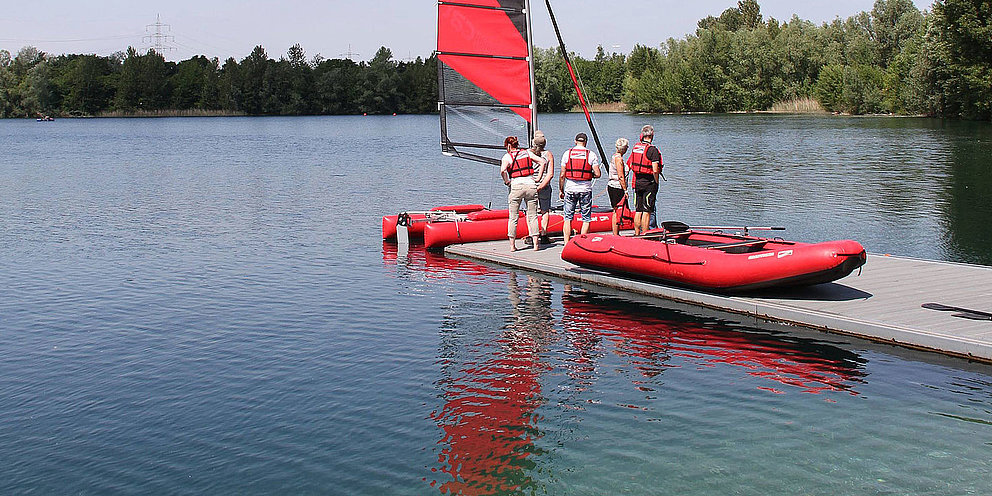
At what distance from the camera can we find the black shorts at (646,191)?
46.3 feet

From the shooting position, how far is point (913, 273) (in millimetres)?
12633

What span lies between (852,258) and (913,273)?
246 centimetres

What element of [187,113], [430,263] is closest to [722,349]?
[430,263]

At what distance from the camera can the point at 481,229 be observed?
1697cm

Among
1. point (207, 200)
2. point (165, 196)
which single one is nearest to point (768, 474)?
point (207, 200)

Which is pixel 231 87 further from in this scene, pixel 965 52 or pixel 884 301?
pixel 884 301

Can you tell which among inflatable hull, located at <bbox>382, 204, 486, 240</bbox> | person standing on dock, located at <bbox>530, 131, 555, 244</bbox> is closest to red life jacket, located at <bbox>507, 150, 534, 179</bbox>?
person standing on dock, located at <bbox>530, 131, 555, 244</bbox>

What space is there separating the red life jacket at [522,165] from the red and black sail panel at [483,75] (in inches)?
102

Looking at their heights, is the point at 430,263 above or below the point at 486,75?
below

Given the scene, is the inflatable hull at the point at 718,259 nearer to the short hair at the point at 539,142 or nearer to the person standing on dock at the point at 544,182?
the person standing on dock at the point at 544,182

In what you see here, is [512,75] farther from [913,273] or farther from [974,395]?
[974,395]

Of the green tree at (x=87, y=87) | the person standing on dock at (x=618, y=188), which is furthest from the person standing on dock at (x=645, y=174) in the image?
the green tree at (x=87, y=87)

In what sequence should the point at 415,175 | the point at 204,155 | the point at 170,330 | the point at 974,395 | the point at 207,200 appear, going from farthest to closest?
the point at 204,155 → the point at 415,175 → the point at 207,200 → the point at 170,330 → the point at 974,395

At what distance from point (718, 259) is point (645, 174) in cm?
272
